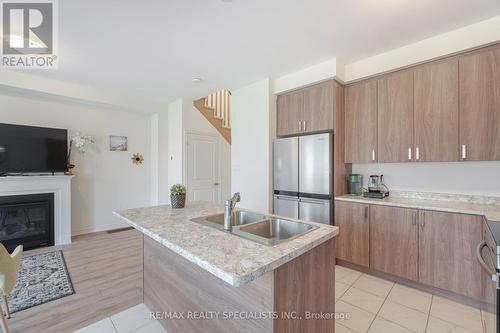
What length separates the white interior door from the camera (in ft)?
15.3

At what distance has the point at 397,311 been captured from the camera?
1.99m

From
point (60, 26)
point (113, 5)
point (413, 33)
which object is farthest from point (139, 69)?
point (413, 33)

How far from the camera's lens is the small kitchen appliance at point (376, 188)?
278 cm

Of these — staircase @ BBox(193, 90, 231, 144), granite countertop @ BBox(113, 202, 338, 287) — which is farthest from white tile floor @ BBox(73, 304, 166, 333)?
staircase @ BBox(193, 90, 231, 144)

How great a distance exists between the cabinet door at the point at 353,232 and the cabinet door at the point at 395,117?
2.28ft

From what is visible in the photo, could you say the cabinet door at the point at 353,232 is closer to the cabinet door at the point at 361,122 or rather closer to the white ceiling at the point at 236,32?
the cabinet door at the point at 361,122

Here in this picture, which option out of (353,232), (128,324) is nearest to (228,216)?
(128,324)

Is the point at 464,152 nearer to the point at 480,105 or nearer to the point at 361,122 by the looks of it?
the point at 480,105

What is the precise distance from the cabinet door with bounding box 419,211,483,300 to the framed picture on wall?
489 cm

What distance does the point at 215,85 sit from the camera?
3740 mm

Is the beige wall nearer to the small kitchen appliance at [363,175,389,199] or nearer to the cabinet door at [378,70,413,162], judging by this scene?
the small kitchen appliance at [363,175,389,199]

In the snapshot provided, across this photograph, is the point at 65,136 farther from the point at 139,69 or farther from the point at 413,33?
the point at 413,33

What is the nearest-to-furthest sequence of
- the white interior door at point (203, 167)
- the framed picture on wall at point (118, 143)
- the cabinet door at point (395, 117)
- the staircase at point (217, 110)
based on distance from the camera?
1. the cabinet door at point (395, 117)
2. the framed picture on wall at point (118, 143)
3. the white interior door at point (203, 167)
4. the staircase at point (217, 110)

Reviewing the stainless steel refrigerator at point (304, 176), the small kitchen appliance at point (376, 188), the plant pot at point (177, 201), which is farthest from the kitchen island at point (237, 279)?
the small kitchen appliance at point (376, 188)
